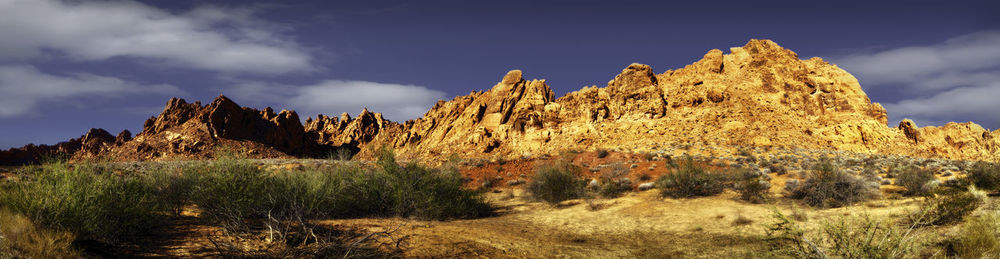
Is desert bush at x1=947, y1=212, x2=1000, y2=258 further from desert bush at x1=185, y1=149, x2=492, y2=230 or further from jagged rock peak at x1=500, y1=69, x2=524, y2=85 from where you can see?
jagged rock peak at x1=500, y1=69, x2=524, y2=85

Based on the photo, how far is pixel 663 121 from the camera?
39781 mm

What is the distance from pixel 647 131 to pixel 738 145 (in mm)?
7774

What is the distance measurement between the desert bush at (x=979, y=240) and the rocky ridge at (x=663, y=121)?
86.6 ft

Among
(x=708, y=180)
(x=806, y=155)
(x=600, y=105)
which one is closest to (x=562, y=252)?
(x=708, y=180)

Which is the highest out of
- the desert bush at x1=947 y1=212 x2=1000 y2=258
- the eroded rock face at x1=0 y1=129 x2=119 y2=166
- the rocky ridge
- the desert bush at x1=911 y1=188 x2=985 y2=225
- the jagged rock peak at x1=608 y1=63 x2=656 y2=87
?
the jagged rock peak at x1=608 y1=63 x2=656 y2=87

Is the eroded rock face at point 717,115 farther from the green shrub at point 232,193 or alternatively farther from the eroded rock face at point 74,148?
the eroded rock face at point 74,148

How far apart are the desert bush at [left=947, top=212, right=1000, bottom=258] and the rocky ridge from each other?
26.4 meters

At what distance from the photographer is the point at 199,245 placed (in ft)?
21.3

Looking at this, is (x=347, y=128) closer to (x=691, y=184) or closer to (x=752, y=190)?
(x=691, y=184)

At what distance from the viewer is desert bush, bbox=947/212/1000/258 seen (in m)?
5.93

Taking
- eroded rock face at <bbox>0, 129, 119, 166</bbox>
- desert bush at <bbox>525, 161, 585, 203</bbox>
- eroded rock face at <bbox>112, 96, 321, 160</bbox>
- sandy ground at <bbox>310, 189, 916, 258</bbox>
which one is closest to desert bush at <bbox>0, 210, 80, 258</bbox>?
sandy ground at <bbox>310, 189, 916, 258</bbox>

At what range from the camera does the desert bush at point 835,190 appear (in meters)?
13.3

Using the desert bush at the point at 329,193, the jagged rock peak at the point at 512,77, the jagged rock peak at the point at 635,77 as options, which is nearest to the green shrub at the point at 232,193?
the desert bush at the point at 329,193

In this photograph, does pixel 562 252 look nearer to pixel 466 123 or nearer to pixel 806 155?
pixel 806 155
